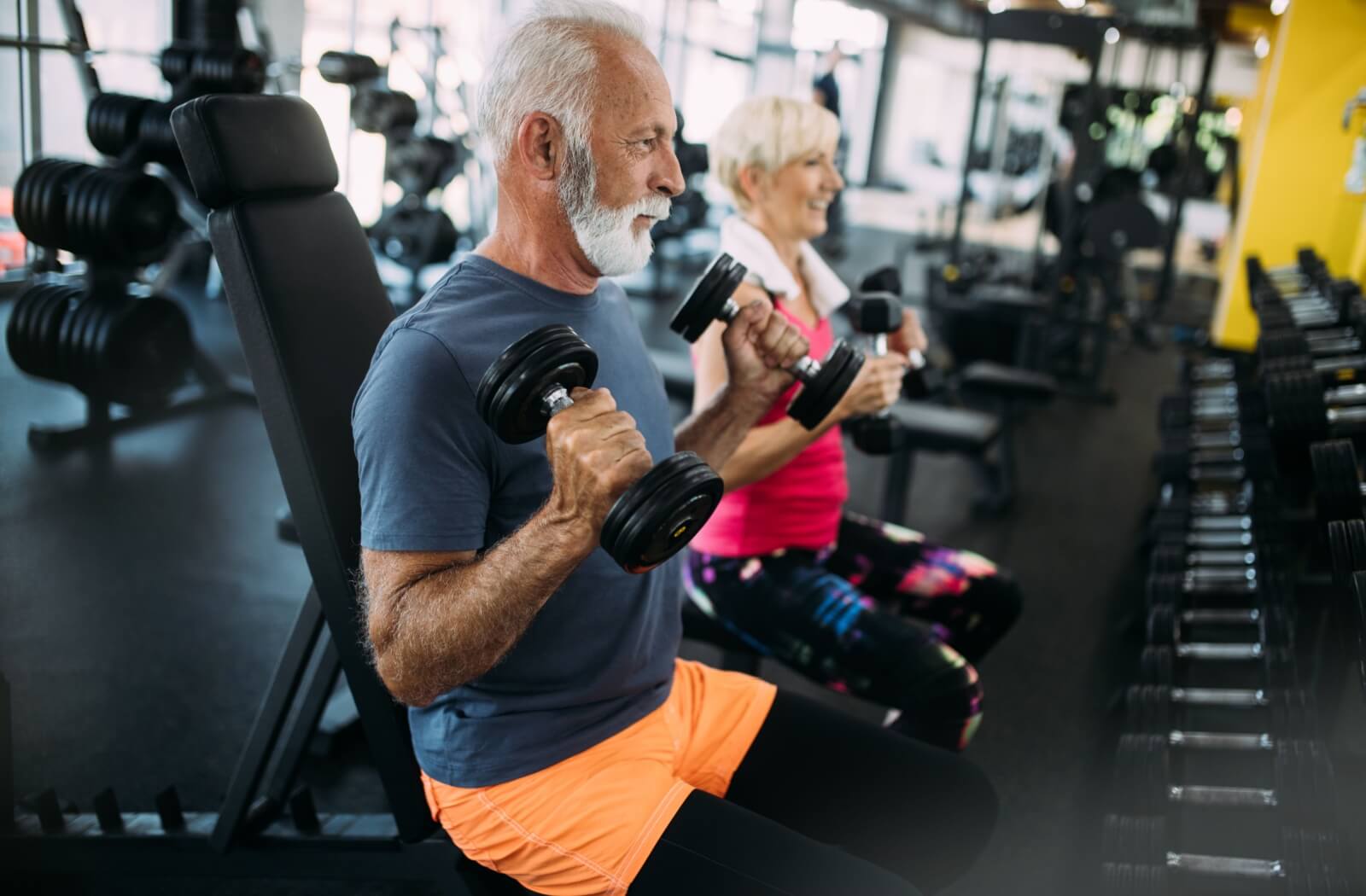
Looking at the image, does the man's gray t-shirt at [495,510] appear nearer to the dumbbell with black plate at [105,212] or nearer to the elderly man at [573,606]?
the elderly man at [573,606]

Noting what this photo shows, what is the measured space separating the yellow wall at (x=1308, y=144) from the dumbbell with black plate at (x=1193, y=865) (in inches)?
210

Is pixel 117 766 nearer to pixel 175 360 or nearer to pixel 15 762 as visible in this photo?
pixel 15 762

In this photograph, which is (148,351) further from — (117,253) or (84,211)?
(84,211)

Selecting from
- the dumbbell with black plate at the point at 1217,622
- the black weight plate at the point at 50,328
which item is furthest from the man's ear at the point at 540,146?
the black weight plate at the point at 50,328

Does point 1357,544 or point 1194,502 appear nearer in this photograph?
point 1357,544

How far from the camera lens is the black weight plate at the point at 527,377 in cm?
89

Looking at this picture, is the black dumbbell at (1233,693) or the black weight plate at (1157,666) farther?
the black weight plate at (1157,666)

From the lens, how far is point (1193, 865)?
5.32 feet

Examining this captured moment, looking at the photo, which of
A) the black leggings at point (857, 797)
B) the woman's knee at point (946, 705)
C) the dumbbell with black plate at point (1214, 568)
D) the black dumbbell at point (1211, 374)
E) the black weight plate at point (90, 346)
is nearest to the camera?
the black leggings at point (857, 797)

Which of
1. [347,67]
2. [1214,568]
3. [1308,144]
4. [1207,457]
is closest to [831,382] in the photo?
[1214,568]

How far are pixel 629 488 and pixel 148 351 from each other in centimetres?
297

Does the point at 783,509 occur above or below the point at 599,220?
below

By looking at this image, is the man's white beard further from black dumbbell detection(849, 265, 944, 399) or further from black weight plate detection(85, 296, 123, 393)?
black weight plate detection(85, 296, 123, 393)

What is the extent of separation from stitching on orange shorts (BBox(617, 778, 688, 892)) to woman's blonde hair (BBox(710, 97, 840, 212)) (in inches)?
43.7
